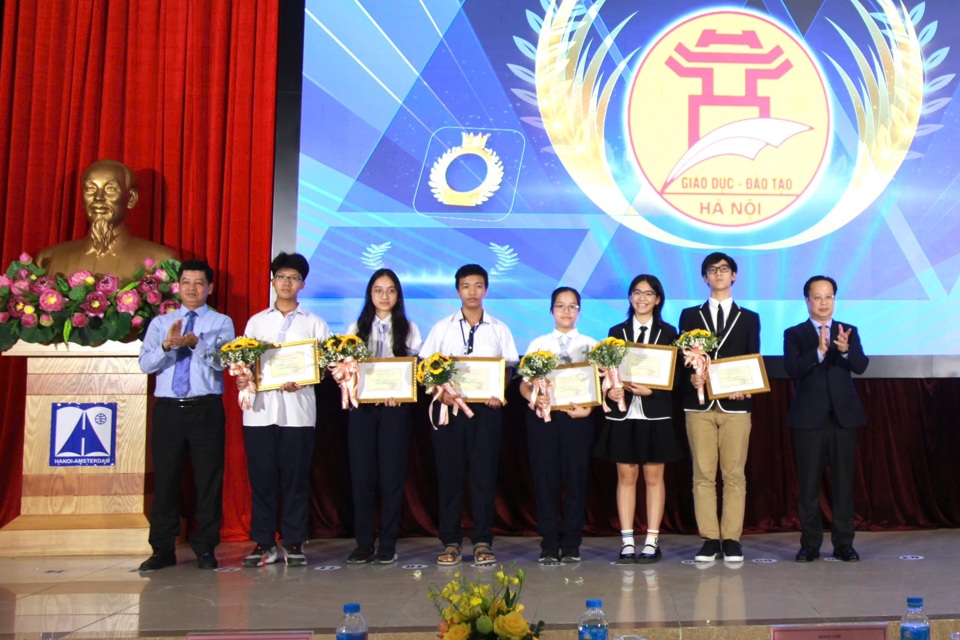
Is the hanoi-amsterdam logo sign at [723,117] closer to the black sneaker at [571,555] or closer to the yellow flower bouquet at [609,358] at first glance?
the yellow flower bouquet at [609,358]

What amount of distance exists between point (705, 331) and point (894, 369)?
167 centimetres

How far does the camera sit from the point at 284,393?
4266 millimetres

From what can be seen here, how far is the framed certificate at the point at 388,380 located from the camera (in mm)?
4195

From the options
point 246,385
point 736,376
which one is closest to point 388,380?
point 246,385

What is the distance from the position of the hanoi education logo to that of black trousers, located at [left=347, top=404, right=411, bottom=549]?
133 cm

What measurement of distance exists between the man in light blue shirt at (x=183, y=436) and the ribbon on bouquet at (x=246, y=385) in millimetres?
183

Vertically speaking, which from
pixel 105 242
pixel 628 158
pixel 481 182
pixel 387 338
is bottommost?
pixel 387 338

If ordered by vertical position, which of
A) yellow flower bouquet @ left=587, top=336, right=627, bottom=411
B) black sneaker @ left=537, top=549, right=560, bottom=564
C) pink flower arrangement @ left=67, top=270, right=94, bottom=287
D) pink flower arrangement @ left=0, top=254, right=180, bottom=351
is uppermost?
pink flower arrangement @ left=67, top=270, right=94, bottom=287

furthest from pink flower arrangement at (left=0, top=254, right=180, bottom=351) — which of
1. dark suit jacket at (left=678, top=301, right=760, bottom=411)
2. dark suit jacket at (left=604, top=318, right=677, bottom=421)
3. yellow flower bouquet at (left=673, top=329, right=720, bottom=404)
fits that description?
dark suit jacket at (left=678, top=301, right=760, bottom=411)

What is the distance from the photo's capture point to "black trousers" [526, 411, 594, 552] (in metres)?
4.29

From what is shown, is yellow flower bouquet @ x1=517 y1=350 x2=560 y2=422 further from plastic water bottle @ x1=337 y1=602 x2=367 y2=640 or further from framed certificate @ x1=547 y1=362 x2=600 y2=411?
plastic water bottle @ x1=337 y1=602 x2=367 y2=640

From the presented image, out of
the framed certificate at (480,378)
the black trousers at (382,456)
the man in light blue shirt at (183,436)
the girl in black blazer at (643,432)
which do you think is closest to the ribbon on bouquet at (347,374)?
the black trousers at (382,456)

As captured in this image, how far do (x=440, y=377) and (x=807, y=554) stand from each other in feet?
6.63

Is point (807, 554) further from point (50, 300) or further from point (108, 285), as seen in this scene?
point (50, 300)
